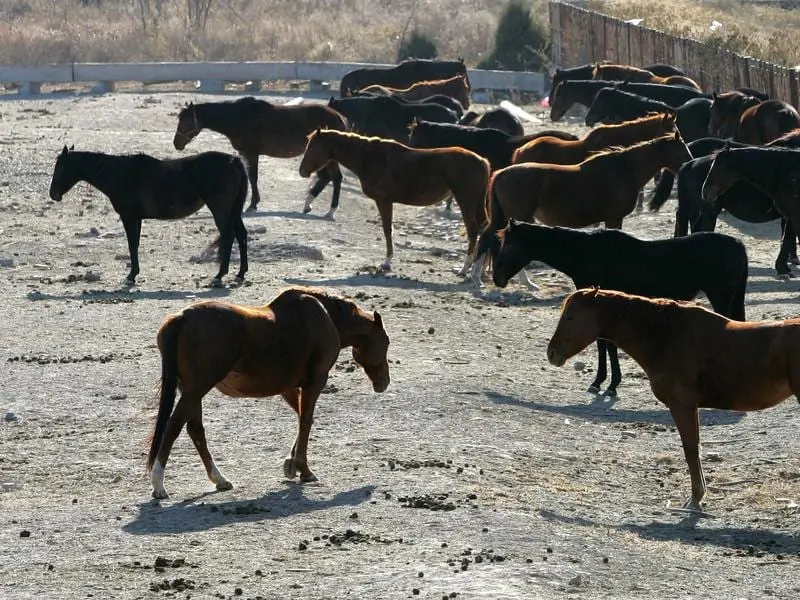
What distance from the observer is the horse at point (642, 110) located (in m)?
27.2

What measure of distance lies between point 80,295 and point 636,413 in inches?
294

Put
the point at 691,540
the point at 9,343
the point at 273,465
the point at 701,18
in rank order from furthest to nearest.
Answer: the point at 701,18 → the point at 9,343 → the point at 273,465 → the point at 691,540

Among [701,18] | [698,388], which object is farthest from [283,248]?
[701,18]

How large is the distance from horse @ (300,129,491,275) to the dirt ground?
83 cm

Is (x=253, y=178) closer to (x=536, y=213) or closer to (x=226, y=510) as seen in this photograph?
(x=536, y=213)

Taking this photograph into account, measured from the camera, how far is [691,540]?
977 centimetres

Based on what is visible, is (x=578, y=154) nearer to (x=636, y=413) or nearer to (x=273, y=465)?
(x=636, y=413)

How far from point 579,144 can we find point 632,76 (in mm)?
13368

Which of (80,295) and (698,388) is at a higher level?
(698,388)

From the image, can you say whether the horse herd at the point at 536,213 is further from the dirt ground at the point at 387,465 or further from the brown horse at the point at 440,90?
the dirt ground at the point at 387,465

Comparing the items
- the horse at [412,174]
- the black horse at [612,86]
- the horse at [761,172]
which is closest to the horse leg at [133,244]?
the horse at [412,174]

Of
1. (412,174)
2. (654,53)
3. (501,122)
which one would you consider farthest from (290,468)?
(654,53)

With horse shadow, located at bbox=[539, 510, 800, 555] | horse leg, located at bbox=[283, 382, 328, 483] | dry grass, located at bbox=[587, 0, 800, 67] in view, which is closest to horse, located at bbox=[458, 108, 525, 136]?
dry grass, located at bbox=[587, 0, 800, 67]

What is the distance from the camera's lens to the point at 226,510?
9906 millimetres
